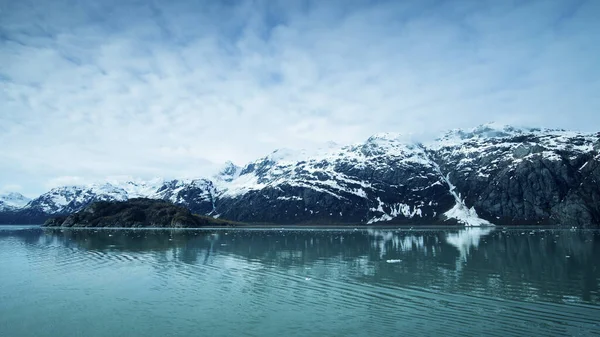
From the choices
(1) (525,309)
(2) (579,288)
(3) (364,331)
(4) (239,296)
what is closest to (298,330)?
(3) (364,331)

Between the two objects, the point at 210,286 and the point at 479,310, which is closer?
the point at 479,310

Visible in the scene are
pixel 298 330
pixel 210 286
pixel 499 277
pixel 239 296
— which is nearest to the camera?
pixel 298 330

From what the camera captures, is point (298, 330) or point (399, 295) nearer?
point (298, 330)

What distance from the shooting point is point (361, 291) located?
4422cm

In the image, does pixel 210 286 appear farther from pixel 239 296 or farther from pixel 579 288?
pixel 579 288

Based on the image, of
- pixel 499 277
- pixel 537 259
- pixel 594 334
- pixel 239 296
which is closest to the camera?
pixel 594 334

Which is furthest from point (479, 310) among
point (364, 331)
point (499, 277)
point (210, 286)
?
point (210, 286)

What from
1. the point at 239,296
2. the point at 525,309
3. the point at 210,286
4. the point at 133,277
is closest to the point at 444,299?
the point at 525,309

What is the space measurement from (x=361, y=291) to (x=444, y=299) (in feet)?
29.3

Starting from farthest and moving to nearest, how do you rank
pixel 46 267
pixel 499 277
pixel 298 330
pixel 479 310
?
pixel 46 267 → pixel 499 277 → pixel 479 310 → pixel 298 330

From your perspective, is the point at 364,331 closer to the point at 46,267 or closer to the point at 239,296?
the point at 239,296

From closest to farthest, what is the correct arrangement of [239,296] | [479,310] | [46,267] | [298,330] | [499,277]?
[298,330] → [479,310] → [239,296] → [499,277] → [46,267]

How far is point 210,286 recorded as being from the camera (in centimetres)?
4878

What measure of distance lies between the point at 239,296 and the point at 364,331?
690 inches
